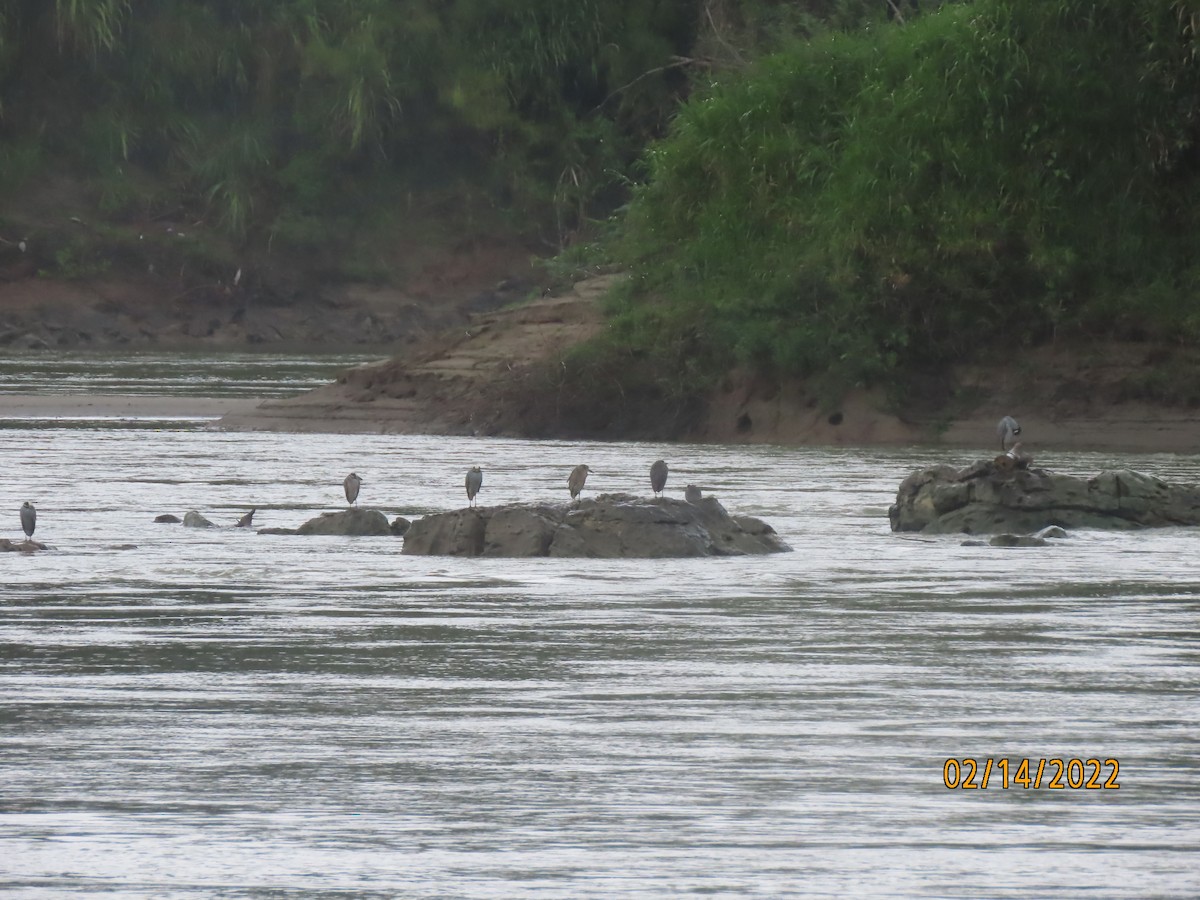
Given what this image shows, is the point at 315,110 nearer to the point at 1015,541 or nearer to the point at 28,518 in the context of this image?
the point at 28,518

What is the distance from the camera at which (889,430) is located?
26094mm

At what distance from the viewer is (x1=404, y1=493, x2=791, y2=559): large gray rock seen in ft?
45.6

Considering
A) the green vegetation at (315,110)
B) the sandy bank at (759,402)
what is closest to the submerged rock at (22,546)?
the sandy bank at (759,402)

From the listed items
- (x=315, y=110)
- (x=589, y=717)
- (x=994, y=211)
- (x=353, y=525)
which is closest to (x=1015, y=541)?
(x=353, y=525)

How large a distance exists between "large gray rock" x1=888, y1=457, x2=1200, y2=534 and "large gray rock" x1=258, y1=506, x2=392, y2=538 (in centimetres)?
347

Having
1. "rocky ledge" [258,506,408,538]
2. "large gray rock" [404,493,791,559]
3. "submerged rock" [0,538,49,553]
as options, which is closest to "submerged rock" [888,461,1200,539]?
"large gray rock" [404,493,791,559]

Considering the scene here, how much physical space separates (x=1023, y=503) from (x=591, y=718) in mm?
7945

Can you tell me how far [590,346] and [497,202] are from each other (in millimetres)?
29754

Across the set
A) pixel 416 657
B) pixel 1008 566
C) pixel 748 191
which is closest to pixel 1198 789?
pixel 416 657

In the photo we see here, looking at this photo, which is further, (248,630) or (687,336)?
(687,336)

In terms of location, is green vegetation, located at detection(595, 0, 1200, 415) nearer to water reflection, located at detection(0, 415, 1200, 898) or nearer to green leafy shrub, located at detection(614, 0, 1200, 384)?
green leafy shrub, located at detection(614, 0, 1200, 384)

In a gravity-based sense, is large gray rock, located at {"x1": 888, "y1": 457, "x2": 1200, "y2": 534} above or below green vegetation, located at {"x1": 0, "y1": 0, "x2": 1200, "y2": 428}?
below

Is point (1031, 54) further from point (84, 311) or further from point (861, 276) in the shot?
point (84, 311)

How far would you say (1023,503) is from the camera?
51.6 feet
